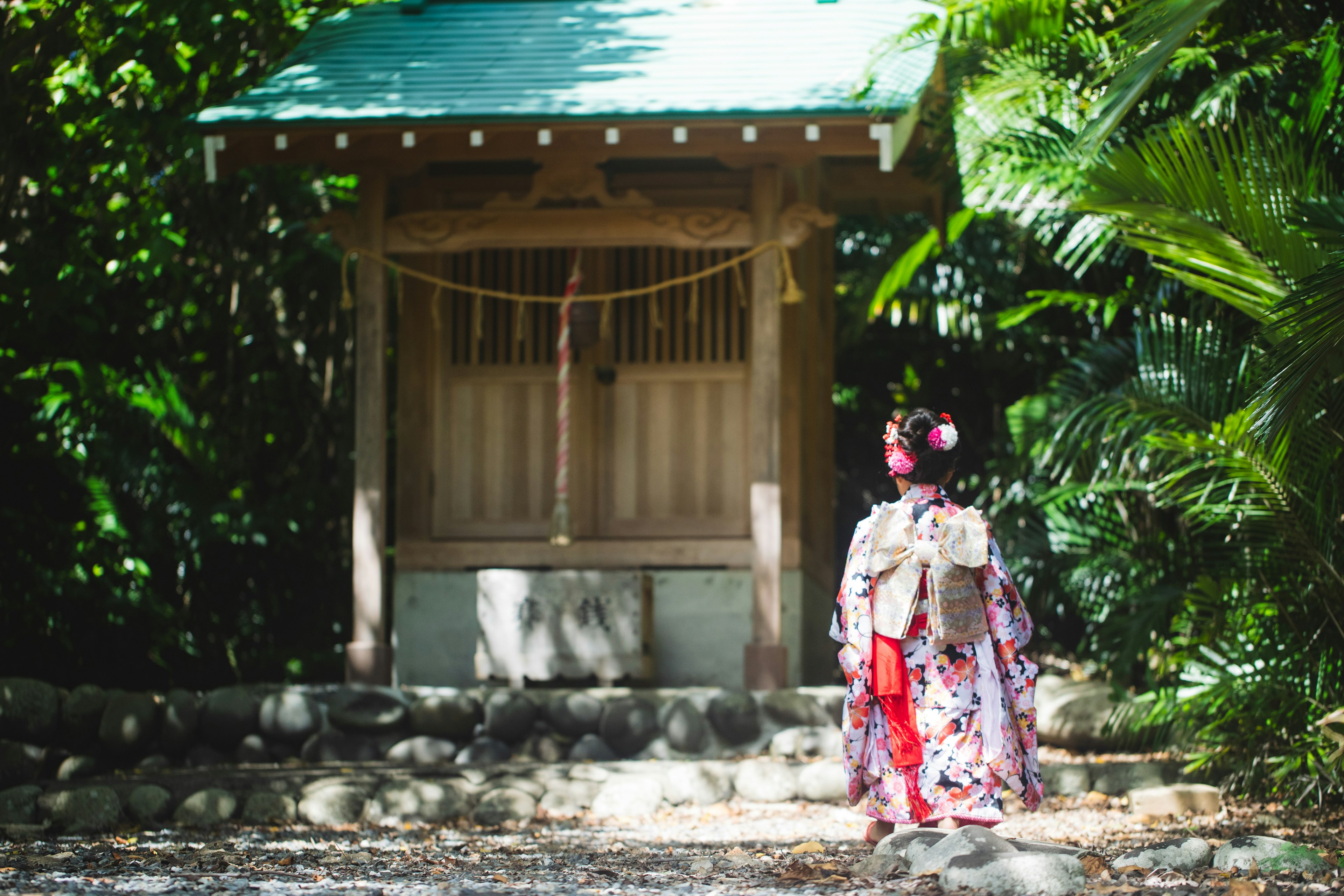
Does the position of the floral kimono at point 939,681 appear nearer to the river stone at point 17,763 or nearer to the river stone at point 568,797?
the river stone at point 568,797

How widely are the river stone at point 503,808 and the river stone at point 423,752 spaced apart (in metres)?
0.86

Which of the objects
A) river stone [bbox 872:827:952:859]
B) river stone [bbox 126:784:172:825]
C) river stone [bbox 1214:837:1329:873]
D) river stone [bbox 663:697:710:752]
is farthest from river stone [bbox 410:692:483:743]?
river stone [bbox 1214:837:1329:873]

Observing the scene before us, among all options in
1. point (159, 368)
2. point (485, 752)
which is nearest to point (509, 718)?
point (485, 752)

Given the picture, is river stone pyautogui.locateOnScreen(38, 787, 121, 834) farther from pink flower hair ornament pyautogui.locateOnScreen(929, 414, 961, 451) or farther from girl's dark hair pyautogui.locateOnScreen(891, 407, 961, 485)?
pink flower hair ornament pyautogui.locateOnScreen(929, 414, 961, 451)

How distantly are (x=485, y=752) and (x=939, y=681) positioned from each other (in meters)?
2.85

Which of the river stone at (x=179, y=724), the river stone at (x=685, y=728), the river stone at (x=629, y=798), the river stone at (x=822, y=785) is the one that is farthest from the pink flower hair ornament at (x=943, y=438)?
A: the river stone at (x=179, y=724)

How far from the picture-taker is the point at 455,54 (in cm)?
752

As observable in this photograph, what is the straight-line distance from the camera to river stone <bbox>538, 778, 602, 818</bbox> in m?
5.57

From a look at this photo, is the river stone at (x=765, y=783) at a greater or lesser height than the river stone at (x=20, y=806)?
lesser

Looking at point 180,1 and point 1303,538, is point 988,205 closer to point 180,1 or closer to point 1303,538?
point 1303,538

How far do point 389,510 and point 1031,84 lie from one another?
6417mm

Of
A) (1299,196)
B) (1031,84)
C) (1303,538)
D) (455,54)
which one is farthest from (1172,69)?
(455,54)

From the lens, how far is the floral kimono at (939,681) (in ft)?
14.2

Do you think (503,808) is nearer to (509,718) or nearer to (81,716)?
(509,718)
